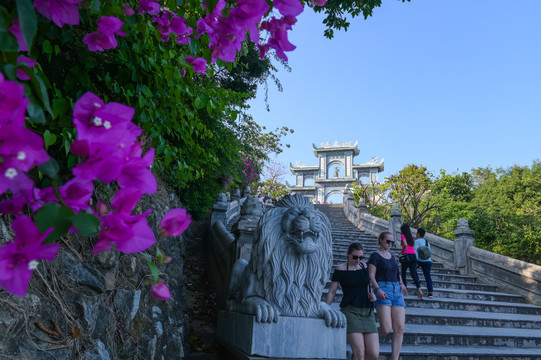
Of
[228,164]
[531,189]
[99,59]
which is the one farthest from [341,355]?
[531,189]

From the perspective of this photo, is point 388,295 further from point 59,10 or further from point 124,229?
point 59,10

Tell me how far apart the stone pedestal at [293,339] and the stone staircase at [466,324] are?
6.00ft

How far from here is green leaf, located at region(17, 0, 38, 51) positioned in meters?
0.58

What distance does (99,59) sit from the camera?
8.03ft

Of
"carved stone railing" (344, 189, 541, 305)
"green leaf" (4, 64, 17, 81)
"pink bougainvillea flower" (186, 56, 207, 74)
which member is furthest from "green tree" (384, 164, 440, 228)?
"green leaf" (4, 64, 17, 81)

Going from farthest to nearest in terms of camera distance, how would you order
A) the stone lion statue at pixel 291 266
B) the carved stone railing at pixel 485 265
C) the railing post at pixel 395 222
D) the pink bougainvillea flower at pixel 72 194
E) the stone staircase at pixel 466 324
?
the railing post at pixel 395 222
the carved stone railing at pixel 485 265
the stone staircase at pixel 466 324
the stone lion statue at pixel 291 266
the pink bougainvillea flower at pixel 72 194

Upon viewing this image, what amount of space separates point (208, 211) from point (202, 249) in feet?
5.46

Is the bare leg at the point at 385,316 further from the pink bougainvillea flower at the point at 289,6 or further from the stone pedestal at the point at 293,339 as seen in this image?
the pink bougainvillea flower at the point at 289,6

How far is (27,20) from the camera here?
0.59 m

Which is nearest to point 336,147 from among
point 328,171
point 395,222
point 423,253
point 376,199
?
point 328,171

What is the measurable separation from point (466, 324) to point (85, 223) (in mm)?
7545

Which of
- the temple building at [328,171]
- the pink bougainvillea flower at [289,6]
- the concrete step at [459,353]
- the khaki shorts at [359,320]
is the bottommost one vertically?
the concrete step at [459,353]

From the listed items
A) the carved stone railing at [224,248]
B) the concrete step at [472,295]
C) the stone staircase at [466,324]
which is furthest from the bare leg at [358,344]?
the concrete step at [472,295]

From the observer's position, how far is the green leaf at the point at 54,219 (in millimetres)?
567
